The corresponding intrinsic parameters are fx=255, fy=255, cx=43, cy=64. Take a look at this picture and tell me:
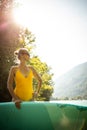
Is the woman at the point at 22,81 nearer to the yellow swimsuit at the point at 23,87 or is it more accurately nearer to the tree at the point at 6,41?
the yellow swimsuit at the point at 23,87

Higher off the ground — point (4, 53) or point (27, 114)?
point (4, 53)

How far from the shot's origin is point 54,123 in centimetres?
367

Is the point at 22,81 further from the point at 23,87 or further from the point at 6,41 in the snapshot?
the point at 6,41

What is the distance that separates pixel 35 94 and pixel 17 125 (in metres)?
0.71

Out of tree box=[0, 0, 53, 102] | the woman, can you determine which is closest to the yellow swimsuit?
the woman

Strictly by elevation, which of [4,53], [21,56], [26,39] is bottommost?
[21,56]

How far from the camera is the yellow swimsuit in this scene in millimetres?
4074

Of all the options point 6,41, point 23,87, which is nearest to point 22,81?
point 23,87

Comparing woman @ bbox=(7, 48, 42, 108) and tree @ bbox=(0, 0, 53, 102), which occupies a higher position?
tree @ bbox=(0, 0, 53, 102)

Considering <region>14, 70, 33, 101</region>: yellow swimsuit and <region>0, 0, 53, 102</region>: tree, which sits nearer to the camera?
<region>14, 70, 33, 101</region>: yellow swimsuit

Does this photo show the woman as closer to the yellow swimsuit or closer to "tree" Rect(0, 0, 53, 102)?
the yellow swimsuit

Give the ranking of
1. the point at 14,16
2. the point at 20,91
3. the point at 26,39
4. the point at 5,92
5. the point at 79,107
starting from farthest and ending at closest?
the point at 26,39
the point at 14,16
the point at 5,92
the point at 20,91
the point at 79,107

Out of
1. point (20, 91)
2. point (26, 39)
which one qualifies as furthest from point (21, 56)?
point (26, 39)

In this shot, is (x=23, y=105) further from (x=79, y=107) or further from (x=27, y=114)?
(x=79, y=107)
